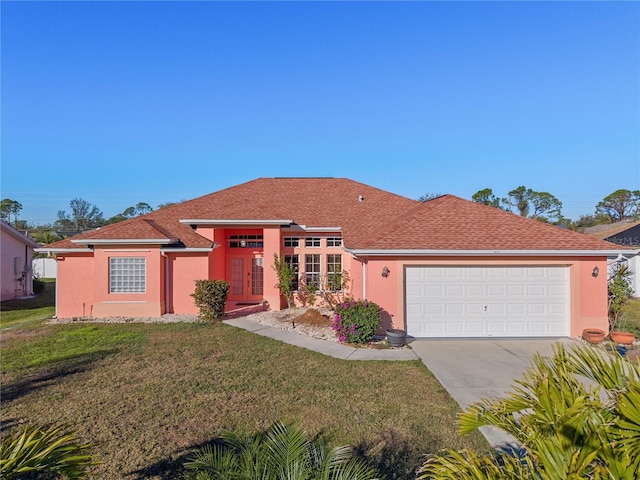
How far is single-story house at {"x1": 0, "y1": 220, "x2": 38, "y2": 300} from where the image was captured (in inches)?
834

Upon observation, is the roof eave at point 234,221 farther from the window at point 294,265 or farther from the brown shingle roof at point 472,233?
the brown shingle roof at point 472,233

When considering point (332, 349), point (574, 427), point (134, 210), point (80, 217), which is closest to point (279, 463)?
point (574, 427)

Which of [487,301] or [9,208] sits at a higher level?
[9,208]

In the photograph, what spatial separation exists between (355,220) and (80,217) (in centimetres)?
8384

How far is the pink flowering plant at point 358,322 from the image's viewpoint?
409 inches

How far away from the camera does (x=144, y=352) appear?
31.8ft

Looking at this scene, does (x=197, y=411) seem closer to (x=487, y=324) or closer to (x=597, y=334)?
(x=487, y=324)

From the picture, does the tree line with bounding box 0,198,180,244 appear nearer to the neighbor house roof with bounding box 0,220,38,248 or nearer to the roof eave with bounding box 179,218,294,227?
the neighbor house roof with bounding box 0,220,38,248

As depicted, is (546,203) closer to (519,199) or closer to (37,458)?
(519,199)

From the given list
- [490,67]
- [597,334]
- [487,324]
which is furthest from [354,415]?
[490,67]

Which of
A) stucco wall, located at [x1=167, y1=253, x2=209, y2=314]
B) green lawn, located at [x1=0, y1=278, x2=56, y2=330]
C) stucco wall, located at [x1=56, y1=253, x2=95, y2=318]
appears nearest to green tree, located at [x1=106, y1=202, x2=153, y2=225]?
green lawn, located at [x1=0, y1=278, x2=56, y2=330]

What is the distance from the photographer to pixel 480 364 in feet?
28.3

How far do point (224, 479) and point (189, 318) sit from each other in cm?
1257

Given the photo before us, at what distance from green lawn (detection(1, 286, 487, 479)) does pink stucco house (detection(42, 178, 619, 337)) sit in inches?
134
